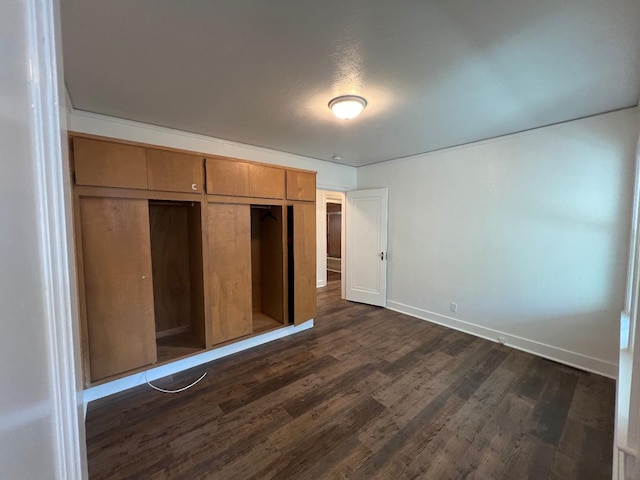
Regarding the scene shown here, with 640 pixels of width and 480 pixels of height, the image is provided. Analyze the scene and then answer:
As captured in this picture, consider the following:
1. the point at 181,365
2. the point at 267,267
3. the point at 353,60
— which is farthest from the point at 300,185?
the point at 181,365

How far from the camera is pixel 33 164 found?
1.21 ft

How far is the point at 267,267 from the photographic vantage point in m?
3.59

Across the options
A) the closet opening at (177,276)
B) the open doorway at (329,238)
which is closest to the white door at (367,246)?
the open doorway at (329,238)

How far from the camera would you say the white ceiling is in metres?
1.37

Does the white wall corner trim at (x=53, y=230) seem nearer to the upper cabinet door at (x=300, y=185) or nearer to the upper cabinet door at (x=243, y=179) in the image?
the upper cabinet door at (x=243, y=179)

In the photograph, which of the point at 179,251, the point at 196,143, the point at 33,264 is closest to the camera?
the point at 33,264

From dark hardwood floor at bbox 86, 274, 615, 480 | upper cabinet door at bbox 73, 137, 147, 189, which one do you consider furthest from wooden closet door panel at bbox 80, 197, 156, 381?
dark hardwood floor at bbox 86, 274, 615, 480

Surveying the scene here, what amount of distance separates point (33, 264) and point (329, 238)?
326 inches

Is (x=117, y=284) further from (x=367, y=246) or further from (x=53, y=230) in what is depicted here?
(x=367, y=246)

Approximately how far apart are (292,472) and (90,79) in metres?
3.08

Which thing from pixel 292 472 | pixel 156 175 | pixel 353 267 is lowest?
pixel 292 472

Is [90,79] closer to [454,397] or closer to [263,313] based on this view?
[263,313]

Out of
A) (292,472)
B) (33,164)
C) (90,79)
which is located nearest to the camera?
(33,164)


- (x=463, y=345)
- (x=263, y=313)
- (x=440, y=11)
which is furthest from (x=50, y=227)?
(x=463, y=345)
